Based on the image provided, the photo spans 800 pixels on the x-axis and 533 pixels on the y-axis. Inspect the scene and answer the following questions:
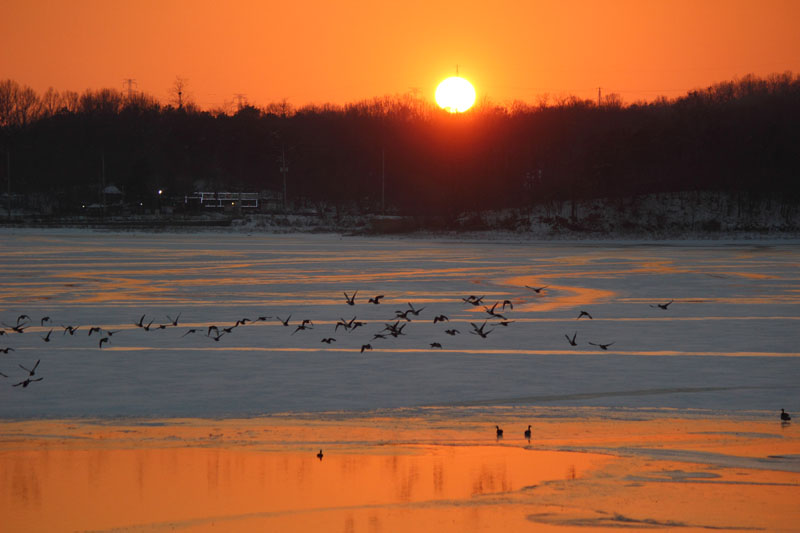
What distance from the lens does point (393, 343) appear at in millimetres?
15062

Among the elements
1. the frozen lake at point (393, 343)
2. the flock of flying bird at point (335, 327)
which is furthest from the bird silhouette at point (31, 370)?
the flock of flying bird at point (335, 327)

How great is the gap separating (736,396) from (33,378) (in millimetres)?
8297

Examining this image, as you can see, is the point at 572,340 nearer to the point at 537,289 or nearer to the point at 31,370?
the point at 31,370

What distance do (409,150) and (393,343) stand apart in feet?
311

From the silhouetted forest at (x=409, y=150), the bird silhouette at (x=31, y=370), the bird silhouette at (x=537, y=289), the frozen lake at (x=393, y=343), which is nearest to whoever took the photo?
the frozen lake at (x=393, y=343)

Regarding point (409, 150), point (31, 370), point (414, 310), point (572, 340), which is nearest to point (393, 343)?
point (572, 340)

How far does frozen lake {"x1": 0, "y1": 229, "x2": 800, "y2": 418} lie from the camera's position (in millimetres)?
10703

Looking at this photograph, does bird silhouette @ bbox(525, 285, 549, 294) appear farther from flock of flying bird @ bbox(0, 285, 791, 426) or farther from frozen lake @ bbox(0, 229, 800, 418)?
flock of flying bird @ bbox(0, 285, 791, 426)

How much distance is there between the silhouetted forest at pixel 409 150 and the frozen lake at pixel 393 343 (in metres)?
54.4

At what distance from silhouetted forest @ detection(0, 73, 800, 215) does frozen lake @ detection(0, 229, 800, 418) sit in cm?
5438

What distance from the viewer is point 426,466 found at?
7.79m

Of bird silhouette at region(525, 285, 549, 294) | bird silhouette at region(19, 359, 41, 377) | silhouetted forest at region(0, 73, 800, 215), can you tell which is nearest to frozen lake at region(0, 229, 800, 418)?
bird silhouette at region(19, 359, 41, 377)

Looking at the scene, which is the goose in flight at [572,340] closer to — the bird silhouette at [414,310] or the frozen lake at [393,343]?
the frozen lake at [393,343]

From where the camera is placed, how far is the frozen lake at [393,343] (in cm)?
1070
